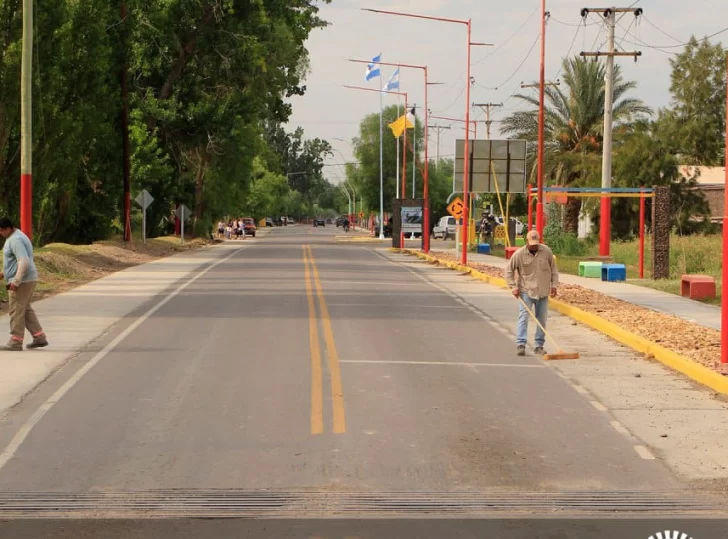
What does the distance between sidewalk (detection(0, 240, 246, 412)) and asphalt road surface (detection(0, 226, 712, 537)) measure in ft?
1.12

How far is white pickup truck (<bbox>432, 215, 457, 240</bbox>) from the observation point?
86.7m

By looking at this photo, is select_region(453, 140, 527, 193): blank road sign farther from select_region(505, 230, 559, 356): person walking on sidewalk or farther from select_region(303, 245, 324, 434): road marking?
select_region(505, 230, 559, 356): person walking on sidewalk

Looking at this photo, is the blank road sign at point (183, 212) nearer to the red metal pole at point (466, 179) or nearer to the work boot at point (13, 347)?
the red metal pole at point (466, 179)

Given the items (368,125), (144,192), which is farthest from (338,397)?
(368,125)

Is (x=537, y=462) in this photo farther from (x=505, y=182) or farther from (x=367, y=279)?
(x=505, y=182)

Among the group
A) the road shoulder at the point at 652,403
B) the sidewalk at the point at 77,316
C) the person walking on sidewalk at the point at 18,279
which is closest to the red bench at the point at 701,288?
the road shoulder at the point at 652,403

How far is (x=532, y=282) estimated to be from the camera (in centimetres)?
1656

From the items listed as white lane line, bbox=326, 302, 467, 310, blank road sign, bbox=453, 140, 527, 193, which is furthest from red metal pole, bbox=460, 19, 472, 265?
white lane line, bbox=326, 302, 467, 310

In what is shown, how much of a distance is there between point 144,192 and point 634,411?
4233 centimetres

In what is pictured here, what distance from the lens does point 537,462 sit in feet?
31.4

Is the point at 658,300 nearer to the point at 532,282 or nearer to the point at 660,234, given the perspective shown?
the point at 660,234

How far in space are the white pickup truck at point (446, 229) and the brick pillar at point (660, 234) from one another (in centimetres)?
5234

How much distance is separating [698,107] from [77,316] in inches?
2059

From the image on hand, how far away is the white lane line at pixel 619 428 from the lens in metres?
10.9
